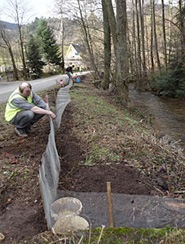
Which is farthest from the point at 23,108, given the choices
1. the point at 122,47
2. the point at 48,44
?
the point at 48,44

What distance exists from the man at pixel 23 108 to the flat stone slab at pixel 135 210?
2.27 m

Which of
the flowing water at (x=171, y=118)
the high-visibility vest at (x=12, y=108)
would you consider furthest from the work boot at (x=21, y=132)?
the flowing water at (x=171, y=118)

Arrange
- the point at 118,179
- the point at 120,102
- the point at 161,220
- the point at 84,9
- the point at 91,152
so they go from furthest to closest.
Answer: the point at 84,9
the point at 120,102
the point at 91,152
the point at 118,179
the point at 161,220

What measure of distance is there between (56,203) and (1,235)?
2.26ft

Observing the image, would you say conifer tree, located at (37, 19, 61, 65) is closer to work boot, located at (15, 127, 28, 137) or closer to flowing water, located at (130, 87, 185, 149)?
flowing water, located at (130, 87, 185, 149)

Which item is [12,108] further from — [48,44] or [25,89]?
[48,44]

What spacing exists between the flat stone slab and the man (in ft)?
7.44

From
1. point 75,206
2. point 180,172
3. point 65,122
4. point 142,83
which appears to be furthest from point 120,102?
point 142,83

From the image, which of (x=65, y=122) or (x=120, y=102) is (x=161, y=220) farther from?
(x=120, y=102)

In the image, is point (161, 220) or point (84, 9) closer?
point (161, 220)

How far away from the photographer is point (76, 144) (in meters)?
5.46

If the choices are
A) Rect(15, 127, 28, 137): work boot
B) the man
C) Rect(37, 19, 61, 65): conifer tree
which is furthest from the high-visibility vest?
Rect(37, 19, 61, 65): conifer tree

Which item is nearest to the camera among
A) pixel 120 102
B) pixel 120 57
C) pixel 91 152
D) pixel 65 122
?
pixel 91 152

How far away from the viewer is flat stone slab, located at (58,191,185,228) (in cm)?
320
